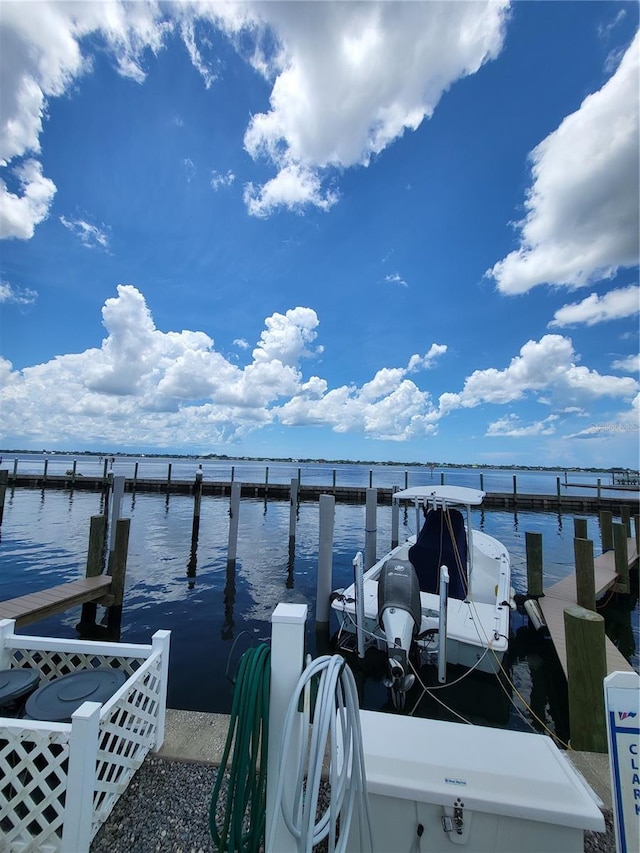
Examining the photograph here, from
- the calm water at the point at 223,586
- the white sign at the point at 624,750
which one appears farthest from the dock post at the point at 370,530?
the white sign at the point at 624,750

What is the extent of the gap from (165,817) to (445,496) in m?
6.43

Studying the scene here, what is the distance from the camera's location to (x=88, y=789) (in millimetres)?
2381

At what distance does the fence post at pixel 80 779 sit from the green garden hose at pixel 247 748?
78 cm

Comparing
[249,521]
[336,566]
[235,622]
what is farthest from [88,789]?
[249,521]

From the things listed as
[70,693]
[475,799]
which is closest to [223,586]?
[70,693]

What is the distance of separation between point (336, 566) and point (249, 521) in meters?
9.77

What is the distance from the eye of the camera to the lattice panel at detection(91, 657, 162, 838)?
2.64 metres

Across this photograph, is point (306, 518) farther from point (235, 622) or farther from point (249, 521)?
point (235, 622)

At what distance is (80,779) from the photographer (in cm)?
235

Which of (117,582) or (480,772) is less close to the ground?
(480,772)

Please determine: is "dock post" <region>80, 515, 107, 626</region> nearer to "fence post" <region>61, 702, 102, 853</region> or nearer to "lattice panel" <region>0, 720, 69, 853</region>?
"lattice panel" <region>0, 720, 69, 853</region>

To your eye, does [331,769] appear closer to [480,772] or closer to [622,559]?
[480,772]

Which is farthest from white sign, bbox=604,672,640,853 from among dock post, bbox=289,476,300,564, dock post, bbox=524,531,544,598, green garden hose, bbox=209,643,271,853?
dock post, bbox=289,476,300,564

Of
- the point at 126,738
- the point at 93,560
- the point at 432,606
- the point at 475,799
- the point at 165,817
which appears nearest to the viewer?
the point at 475,799
